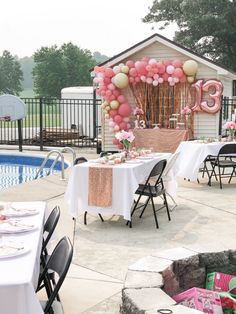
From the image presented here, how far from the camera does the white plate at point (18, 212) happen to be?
4.05 meters

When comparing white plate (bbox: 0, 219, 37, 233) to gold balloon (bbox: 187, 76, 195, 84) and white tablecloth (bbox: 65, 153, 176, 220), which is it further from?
gold balloon (bbox: 187, 76, 195, 84)

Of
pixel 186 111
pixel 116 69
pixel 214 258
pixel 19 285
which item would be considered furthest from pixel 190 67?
pixel 19 285

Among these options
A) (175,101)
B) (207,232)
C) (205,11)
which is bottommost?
(207,232)

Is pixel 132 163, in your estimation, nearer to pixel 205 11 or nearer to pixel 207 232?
pixel 207 232

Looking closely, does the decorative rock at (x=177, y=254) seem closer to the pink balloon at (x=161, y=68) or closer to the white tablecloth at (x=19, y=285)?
the white tablecloth at (x=19, y=285)

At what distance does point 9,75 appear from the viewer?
219 feet

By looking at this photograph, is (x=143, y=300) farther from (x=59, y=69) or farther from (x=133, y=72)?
(x=59, y=69)

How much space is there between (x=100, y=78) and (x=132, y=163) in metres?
7.84

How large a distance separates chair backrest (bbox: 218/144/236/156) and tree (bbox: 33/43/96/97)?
45.3 m

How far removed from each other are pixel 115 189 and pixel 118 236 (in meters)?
0.68

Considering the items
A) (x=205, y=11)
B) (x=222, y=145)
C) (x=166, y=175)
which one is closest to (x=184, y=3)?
(x=205, y=11)

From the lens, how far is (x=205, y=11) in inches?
1160

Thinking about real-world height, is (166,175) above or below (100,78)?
below

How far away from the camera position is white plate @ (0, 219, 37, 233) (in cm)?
357
